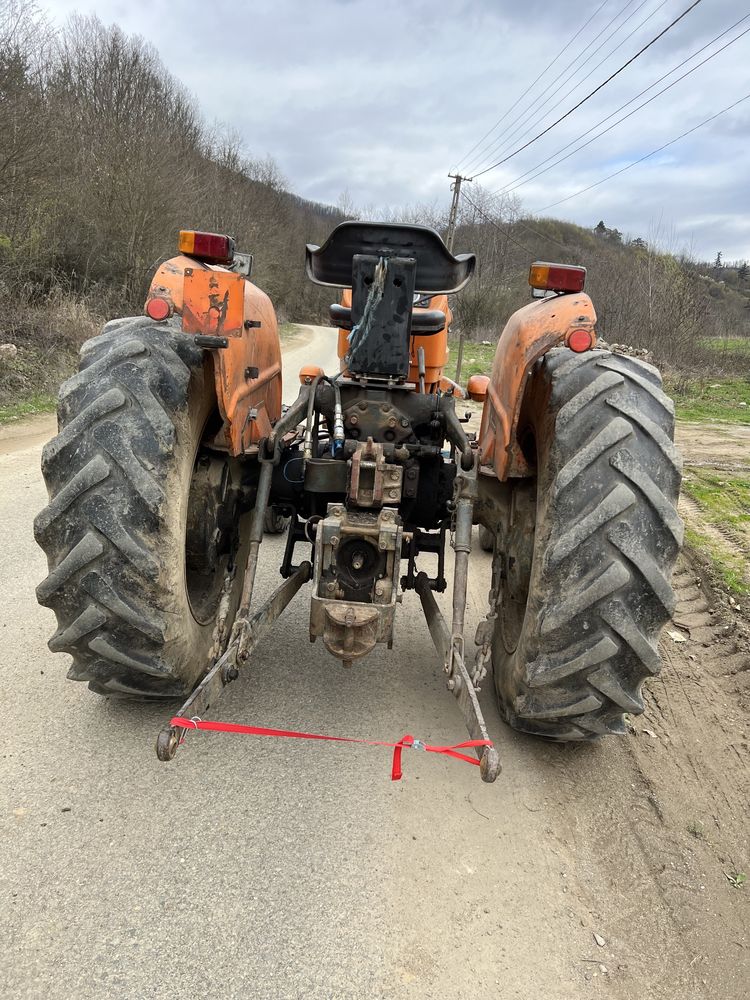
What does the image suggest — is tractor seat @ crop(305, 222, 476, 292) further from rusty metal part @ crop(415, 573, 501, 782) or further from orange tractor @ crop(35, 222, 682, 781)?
rusty metal part @ crop(415, 573, 501, 782)

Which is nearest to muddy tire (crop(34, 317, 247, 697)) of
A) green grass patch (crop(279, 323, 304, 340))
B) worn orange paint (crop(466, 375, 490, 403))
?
worn orange paint (crop(466, 375, 490, 403))

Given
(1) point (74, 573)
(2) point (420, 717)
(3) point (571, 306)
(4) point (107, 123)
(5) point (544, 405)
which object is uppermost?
(4) point (107, 123)

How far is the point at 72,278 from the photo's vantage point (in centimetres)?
1653

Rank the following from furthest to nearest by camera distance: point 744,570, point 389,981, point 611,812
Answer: point 744,570, point 611,812, point 389,981

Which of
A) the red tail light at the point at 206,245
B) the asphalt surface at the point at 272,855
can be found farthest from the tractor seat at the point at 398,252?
the asphalt surface at the point at 272,855

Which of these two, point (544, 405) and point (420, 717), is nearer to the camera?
point (544, 405)

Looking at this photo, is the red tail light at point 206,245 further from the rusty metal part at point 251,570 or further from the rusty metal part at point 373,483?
the rusty metal part at point 373,483

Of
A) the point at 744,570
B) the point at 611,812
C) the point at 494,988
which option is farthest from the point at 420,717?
the point at 744,570

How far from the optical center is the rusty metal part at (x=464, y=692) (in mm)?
1949

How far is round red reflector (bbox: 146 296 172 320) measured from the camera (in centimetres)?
257

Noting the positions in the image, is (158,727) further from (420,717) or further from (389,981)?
(389,981)

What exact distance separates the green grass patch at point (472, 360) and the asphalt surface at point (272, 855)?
1105 cm

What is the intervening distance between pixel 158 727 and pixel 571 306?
233cm

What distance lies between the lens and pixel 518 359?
108 inches
